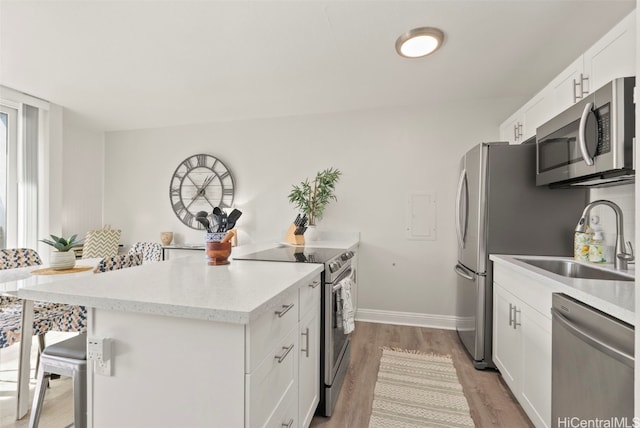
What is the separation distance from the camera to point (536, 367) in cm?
152

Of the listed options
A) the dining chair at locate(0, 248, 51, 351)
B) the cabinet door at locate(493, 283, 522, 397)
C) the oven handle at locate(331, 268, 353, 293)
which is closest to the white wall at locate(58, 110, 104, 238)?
the dining chair at locate(0, 248, 51, 351)

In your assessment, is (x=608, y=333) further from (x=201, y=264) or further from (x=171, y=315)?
(x=201, y=264)

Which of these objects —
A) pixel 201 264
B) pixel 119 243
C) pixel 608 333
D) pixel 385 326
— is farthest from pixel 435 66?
pixel 119 243

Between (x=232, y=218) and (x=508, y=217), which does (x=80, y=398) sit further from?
(x=508, y=217)

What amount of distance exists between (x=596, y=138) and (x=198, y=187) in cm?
393

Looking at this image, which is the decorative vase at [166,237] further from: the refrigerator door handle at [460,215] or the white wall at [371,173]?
the refrigerator door handle at [460,215]

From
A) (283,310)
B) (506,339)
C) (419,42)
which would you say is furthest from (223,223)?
(506,339)

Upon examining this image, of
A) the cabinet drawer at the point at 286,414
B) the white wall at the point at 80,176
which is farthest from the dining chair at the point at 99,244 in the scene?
the cabinet drawer at the point at 286,414

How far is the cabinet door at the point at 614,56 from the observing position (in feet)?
4.34

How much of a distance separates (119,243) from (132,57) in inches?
113

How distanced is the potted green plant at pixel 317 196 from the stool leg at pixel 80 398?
229 centimetres

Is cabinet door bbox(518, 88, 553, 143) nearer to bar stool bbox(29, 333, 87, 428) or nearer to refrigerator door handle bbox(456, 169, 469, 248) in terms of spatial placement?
refrigerator door handle bbox(456, 169, 469, 248)

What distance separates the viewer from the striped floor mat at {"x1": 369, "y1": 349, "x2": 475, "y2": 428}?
1.68 m

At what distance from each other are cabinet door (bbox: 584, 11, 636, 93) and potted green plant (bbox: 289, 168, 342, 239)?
7.27ft
